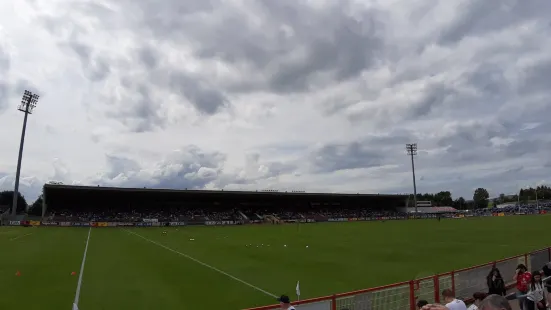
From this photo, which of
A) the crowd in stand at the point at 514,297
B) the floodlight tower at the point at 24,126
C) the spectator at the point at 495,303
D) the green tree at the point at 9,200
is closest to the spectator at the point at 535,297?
the crowd in stand at the point at 514,297

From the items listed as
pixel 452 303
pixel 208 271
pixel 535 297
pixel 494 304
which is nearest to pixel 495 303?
pixel 494 304

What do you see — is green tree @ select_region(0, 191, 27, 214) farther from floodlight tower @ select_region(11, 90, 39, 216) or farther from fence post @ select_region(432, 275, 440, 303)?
fence post @ select_region(432, 275, 440, 303)

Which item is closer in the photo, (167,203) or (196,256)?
(196,256)

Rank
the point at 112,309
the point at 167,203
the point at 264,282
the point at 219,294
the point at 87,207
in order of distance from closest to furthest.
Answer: the point at 112,309, the point at 219,294, the point at 264,282, the point at 87,207, the point at 167,203

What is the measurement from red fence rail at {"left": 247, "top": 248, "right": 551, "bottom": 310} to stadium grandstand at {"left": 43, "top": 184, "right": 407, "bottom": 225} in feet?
248

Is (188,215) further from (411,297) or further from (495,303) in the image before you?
(495,303)

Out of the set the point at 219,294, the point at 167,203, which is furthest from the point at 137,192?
the point at 219,294

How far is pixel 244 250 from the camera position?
29.4 m

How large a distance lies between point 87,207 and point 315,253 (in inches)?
3047

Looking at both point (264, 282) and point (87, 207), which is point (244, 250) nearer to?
point (264, 282)

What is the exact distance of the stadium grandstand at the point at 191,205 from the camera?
281ft

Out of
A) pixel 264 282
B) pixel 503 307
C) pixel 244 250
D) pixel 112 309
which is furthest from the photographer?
pixel 244 250

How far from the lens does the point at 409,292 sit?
386 inches

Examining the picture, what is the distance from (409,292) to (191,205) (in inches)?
3823
